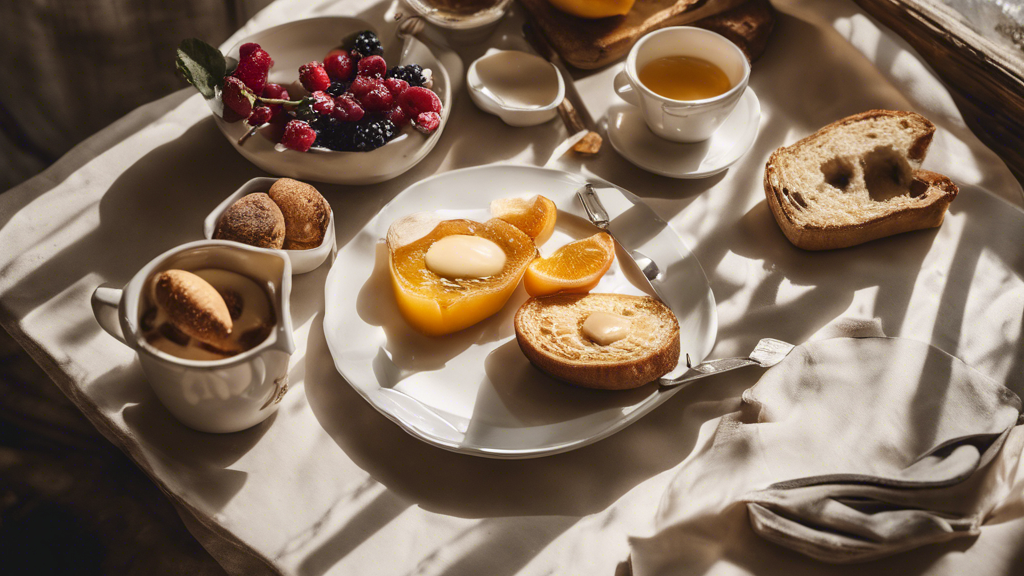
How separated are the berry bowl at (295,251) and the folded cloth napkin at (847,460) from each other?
0.78m

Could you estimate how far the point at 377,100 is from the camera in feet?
4.31

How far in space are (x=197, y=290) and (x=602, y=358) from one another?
25.5 inches

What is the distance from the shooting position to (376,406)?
3.49 ft

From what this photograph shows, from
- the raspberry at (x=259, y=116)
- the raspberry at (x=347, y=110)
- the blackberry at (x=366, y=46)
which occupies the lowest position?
the raspberry at (x=259, y=116)

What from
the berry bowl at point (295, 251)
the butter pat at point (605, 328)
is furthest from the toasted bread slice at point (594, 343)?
the berry bowl at point (295, 251)

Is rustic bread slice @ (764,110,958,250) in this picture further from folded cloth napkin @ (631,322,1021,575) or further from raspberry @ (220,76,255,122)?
raspberry @ (220,76,255,122)

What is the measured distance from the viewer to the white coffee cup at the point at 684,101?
1.39 metres

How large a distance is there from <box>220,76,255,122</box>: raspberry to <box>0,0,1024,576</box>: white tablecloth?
21 cm

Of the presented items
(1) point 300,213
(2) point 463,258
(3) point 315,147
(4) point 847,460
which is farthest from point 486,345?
(4) point 847,460

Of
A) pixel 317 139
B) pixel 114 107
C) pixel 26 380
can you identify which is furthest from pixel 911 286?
pixel 114 107

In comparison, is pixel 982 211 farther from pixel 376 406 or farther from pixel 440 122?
pixel 376 406

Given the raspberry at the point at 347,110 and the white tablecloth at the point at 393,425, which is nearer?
the white tablecloth at the point at 393,425

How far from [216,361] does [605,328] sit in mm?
631

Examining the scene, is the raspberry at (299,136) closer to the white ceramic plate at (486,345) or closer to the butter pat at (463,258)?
the white ceramic plate at (486,345)
